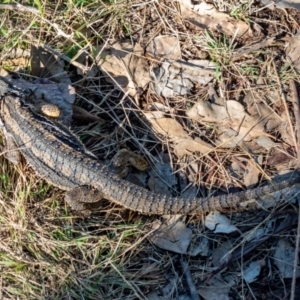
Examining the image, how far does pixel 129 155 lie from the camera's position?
553cm

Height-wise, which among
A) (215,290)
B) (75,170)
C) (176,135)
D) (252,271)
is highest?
(176,135)

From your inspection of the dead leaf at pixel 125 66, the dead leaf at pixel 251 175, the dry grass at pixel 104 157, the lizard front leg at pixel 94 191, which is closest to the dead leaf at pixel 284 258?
the dry grass at pixel 104 157

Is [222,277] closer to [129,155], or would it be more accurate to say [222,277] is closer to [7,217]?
[129,155]

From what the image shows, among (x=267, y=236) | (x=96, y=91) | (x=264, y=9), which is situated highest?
(x=264, y=9)

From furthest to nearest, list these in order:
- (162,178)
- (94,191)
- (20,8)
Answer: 1. (20,8)
2. (162,178)
3. (94,191)

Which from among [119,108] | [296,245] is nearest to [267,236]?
[296,245]

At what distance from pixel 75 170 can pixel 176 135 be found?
0.92 meters

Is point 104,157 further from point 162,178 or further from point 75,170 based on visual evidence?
point 162,178

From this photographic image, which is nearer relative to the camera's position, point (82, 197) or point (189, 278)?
point (189, 278)

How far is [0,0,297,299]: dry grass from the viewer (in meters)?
5.24

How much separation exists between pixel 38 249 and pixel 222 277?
1.49 m

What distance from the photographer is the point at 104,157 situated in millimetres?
5750

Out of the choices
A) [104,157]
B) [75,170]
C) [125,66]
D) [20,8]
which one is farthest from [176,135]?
[20,8]

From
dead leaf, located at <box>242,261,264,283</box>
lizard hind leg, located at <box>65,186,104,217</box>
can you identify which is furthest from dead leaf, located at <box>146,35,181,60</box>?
dead leaf, located at <box>242,261,264,283</box>
